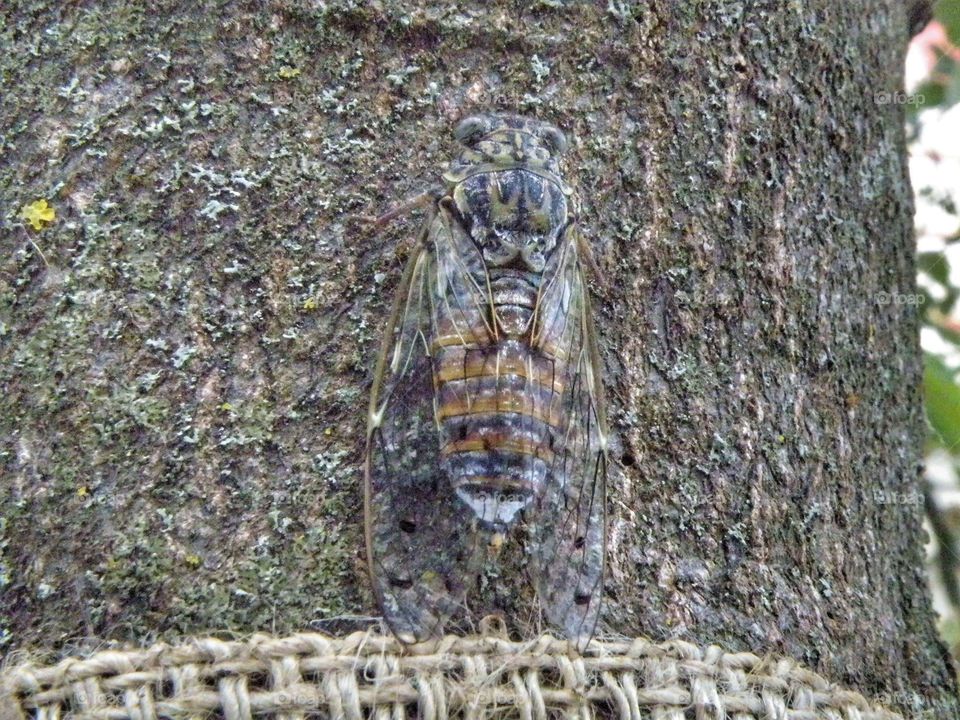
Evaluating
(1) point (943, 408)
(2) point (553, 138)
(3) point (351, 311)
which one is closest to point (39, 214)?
(3) point (351, 311)

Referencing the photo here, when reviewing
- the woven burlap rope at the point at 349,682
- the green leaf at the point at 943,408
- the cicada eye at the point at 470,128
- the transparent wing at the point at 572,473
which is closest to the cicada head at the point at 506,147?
the cicada eye at the point at 470,128

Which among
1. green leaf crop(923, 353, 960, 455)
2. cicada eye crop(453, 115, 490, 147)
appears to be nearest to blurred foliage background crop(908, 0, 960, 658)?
green leaf crop(923, 353, 960, 455)

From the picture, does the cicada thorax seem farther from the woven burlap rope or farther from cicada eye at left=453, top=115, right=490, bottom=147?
the woven burlap rope

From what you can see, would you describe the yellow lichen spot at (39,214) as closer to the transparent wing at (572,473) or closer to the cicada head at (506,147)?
the cicada head at (506,147)

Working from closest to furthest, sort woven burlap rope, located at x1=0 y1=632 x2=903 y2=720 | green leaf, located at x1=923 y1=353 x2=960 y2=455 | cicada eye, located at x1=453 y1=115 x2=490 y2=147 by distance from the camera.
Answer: woven burlap rope, located at x1=0 y1=632 x2=903 y2=720 → cicada eye, located at x1=453 y1=115 x2=490 y2=147 → green leaf, located at x1=923 y1=353 x2=960 y2=455

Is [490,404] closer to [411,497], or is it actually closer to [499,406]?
[499,406]

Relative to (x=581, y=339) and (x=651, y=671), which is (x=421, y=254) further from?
(x=651, y=671)

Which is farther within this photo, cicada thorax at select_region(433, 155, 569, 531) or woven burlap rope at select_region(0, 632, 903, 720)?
cicada thorax at select_region(433, 155, 569, 531)
